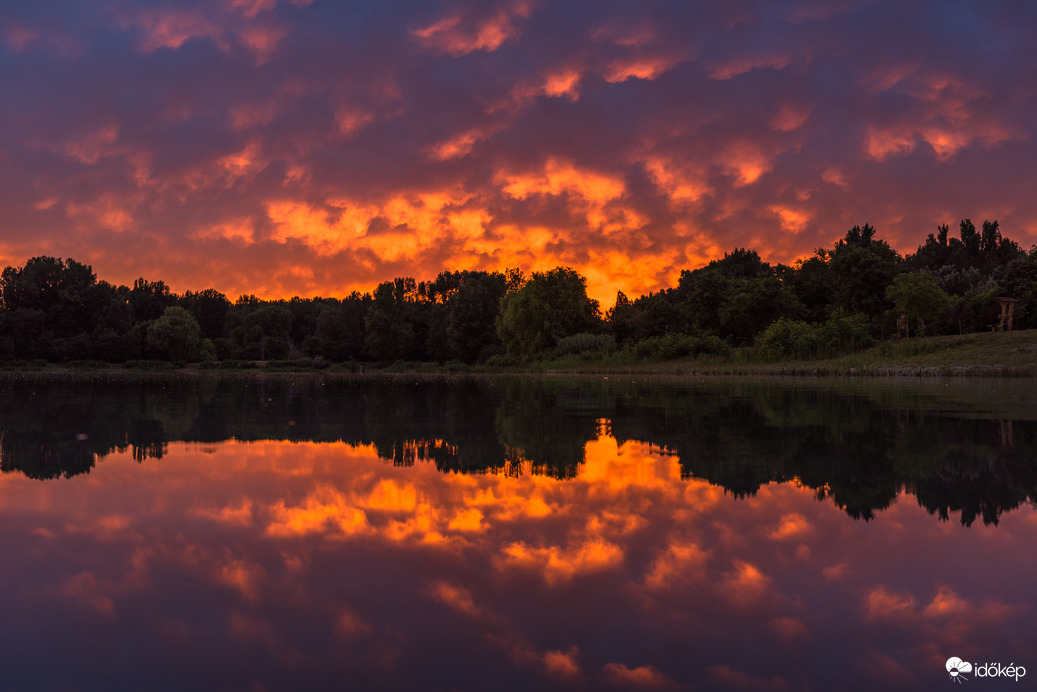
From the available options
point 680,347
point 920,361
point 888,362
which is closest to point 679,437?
point 920,361

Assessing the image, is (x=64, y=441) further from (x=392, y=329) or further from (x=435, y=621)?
(x=392, y=329)

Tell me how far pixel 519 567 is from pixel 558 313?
248 feet

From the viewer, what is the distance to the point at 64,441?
12820mm

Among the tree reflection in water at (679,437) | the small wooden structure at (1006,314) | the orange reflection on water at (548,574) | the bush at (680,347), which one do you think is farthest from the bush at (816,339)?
the orange reflection on water at (548,574)

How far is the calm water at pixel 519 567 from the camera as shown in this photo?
12.9 ft

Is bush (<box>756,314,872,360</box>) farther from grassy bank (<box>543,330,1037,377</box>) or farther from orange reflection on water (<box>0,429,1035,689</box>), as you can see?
orange reflection on water (<box>0,429,1035,689</box>)

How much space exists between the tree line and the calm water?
46969 mm

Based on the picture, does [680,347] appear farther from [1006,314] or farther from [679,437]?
Answer: [679,437]

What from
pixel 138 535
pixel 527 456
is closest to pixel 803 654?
pixel 138 535

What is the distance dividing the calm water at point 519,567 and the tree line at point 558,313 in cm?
4697

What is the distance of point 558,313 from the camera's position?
80812 mm

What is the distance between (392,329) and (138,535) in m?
95.5

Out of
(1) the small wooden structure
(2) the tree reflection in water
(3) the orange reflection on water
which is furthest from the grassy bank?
(3) the orange reflection on water

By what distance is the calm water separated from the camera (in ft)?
12.9
